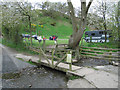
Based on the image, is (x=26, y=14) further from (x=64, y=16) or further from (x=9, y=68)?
(x=64, y=16)

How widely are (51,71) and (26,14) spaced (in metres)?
8.10

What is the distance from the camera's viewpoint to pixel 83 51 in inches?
484

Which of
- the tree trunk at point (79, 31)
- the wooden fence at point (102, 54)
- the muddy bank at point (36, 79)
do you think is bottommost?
the muddy bank at point (36, 79)

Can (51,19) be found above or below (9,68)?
above

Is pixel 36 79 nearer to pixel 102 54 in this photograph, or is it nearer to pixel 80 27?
pixel 102 54

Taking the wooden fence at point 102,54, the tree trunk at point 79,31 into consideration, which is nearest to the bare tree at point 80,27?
the tree trunk at point 79,31

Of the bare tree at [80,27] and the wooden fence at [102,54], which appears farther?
the bare tree at [80,27]

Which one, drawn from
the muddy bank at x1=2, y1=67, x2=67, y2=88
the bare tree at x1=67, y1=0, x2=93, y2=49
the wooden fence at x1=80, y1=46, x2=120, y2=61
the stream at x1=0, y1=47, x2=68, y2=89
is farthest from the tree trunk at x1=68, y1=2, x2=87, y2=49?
the muddy bank at x1=2, y1=67, x2=67, y2=88

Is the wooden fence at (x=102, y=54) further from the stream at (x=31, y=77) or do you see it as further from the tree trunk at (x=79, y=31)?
the stream at (x=31, y=77)

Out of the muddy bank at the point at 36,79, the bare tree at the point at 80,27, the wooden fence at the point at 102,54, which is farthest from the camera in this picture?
the bare tree at the point at 80,27

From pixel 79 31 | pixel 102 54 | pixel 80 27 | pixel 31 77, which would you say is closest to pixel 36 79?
pixel 31 77

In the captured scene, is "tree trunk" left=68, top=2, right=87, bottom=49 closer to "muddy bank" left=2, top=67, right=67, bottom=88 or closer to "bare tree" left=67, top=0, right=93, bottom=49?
"bare tree" left=67, top=0, right=93, bottom=49

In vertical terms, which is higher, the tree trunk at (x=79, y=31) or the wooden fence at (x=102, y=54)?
the tree trunk at (x=79, y=31)

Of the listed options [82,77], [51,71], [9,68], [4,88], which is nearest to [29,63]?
[9,68]
